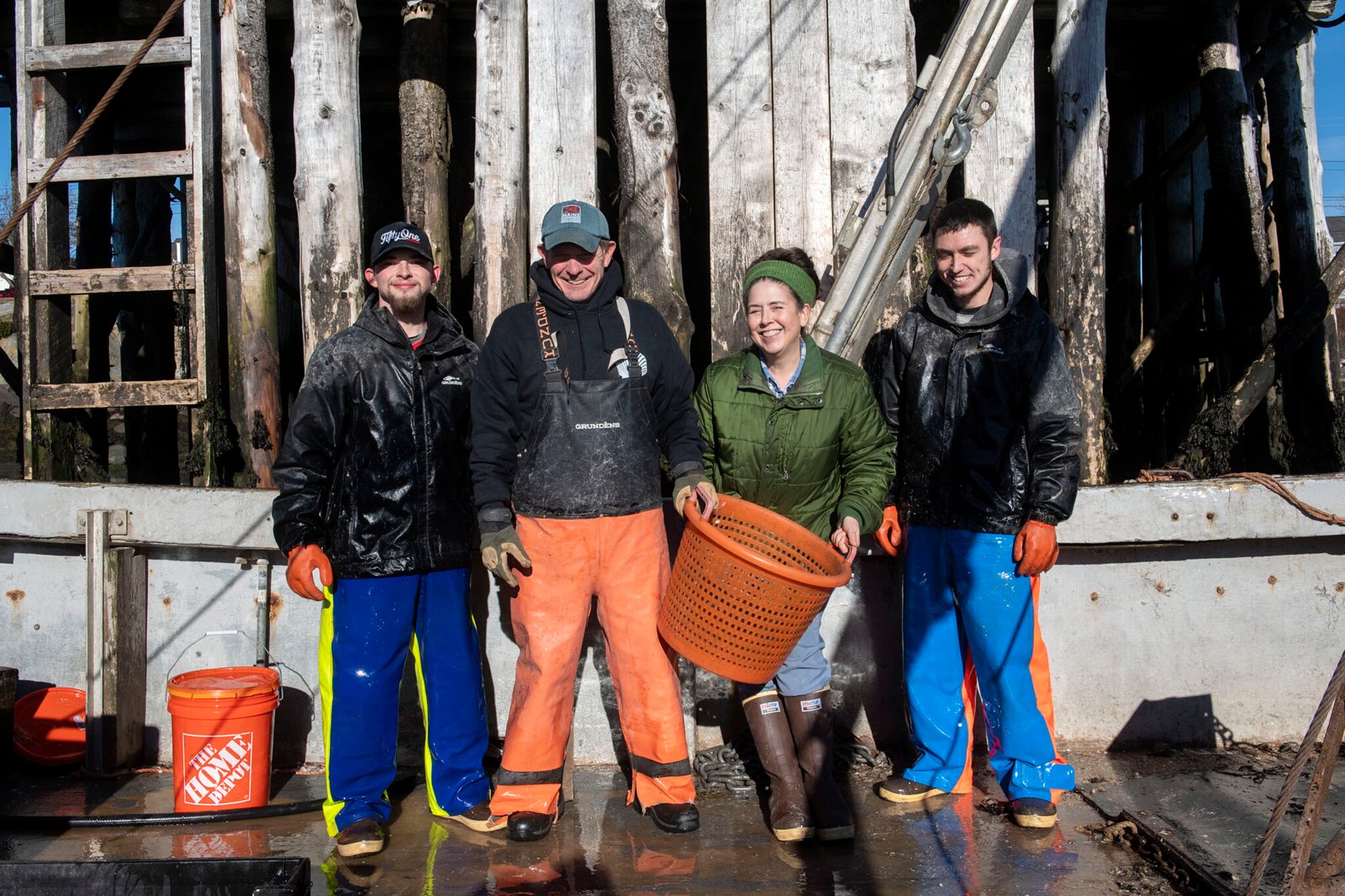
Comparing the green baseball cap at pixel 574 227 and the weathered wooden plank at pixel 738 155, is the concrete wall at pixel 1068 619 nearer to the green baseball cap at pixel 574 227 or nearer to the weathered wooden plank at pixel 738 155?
the weathered wooden plank at pixel 738 155

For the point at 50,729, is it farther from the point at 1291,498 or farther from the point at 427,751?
the point at 1291,498

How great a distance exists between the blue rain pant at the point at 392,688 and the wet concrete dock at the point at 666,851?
0.58 feet

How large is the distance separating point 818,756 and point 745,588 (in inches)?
33.1

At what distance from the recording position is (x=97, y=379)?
23.5 feet

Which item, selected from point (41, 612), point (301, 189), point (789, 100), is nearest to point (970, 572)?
point (789, 100)

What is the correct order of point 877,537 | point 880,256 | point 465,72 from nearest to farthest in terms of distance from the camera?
point 877,537 → point 880,256 → point 465,72

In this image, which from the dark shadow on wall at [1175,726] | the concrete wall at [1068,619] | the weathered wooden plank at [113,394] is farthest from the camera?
the weathered wooden plank at [113,394]

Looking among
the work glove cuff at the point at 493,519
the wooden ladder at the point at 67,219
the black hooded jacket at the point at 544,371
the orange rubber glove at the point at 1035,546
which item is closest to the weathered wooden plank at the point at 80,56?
the wooden ladder at the point at 67,219

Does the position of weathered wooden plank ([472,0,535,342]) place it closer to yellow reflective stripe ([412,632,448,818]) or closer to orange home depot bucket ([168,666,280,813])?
yellow reflective stripe ([412,632,448,818])

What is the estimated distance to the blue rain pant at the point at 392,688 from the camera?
12.3ft

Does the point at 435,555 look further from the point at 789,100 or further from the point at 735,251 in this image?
the point at 789,100

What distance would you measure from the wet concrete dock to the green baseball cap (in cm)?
207

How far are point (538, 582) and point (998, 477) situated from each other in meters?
1.67

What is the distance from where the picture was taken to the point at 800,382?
12.4ft
